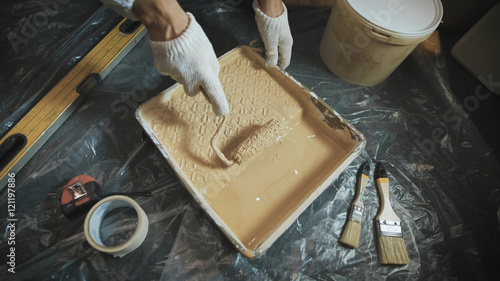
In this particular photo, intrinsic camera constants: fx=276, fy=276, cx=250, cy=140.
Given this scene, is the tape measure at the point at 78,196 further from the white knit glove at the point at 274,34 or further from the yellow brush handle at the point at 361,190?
the yellow brush handle at the point at 361,190

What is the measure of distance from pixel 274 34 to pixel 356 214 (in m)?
0.67

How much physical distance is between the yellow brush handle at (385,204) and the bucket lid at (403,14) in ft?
1.74

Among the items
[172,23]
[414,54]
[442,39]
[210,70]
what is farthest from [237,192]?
[442,39]

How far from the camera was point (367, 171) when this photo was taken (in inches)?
40.2

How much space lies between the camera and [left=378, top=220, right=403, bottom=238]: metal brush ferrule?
93 centimetres

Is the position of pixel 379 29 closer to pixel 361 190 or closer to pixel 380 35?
pixel 380 35

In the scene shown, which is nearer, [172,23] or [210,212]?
[172,23]

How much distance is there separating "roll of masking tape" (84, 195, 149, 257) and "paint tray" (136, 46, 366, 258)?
0.57ft

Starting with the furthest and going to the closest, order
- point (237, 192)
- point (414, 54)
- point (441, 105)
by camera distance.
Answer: point (414, 54)
point (441, 105)
point (237, 192)

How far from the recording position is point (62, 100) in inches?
41.6

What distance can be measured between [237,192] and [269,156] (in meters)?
0.17

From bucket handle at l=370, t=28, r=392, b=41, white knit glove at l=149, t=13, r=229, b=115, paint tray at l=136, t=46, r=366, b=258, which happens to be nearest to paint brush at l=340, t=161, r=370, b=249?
paint tray at l=136, t=46, r=366, b=258

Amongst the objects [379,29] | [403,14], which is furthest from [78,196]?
[403,14]

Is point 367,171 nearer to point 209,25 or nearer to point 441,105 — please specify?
point 441,105
